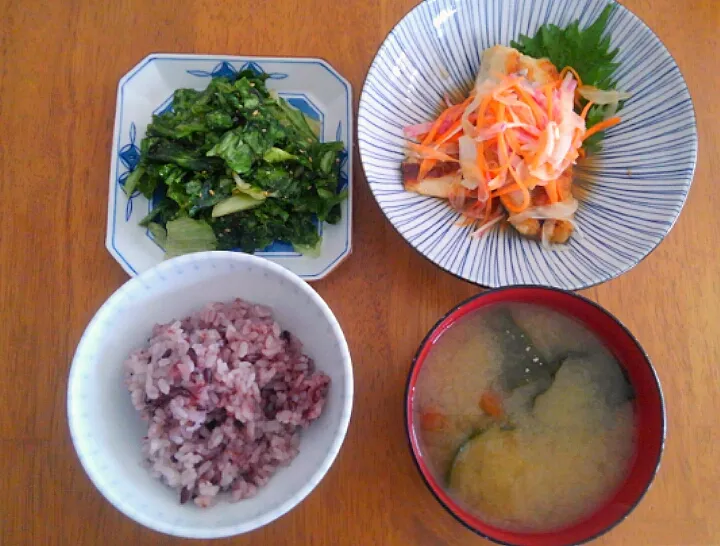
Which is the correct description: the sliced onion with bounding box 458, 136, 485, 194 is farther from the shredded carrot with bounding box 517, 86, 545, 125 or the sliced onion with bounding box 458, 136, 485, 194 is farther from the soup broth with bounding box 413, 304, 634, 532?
the soup broth with bounding box 413, 304, 634, 532

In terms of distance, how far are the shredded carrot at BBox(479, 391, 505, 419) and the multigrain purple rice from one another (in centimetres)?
26

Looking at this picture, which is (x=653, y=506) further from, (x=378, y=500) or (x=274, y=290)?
(x=274, y=290)

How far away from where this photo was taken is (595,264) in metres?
1.10

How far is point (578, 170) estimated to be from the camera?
4.14 feet

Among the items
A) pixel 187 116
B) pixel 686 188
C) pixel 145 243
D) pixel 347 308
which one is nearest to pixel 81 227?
pixel 145 243

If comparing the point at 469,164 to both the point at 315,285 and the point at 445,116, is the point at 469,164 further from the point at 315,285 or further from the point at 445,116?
the point at 315,285

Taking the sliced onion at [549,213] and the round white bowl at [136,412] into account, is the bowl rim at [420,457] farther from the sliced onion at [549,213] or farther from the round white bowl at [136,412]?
the sliced onion at [549,213]

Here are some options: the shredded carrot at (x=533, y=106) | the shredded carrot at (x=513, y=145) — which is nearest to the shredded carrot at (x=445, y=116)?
the shredded carrot at (x=513, y=145)

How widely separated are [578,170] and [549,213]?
0.17m

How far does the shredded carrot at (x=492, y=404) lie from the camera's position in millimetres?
945

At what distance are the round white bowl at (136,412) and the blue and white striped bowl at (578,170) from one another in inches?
11.0

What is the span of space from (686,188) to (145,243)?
3.60ft

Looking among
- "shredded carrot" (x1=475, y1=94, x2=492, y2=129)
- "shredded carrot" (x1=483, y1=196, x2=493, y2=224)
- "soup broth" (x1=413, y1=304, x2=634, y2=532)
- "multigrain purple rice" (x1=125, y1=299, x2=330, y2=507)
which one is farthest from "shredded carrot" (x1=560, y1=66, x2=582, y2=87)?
"multigrain purple rice" (x1=125, y1=299, x2=330, y2=507)

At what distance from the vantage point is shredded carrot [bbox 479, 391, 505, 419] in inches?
37.2
